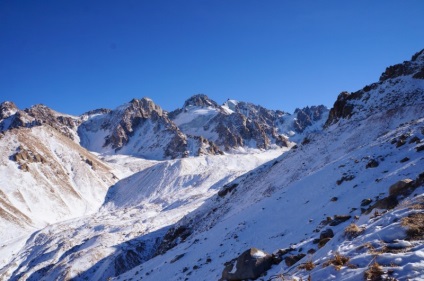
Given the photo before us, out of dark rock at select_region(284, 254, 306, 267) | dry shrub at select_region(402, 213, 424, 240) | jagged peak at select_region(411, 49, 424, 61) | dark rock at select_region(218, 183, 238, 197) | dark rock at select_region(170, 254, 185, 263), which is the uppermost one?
jagged peak at select_region(411, 49, 424, 61)

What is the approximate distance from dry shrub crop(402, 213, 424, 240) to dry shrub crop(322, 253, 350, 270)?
5.77 feet

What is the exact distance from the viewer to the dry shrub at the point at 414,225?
8.02 metres

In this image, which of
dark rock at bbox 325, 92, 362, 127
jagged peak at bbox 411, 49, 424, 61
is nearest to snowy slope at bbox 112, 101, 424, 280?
dark rock at bbox 325, 92, 362, 127

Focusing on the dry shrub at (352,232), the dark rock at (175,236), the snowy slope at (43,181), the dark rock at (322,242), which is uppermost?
the snowy slope at (43,181)

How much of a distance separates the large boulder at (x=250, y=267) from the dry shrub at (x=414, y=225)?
4747mm

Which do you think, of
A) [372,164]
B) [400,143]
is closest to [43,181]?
[372,164]

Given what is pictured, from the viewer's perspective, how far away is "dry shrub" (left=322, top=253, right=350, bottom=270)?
7735 millimetres

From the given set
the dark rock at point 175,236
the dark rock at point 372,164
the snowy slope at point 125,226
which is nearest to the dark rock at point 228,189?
the dark rock at point 175,236

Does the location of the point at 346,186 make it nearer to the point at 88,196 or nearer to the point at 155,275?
the point at 155,275

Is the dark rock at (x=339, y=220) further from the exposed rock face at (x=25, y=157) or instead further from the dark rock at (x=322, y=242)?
the exposed rock face at (x=25, y=157)

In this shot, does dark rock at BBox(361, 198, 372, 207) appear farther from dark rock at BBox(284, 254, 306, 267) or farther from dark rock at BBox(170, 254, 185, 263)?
dark rock at BBox(170, 254, 185, 263)

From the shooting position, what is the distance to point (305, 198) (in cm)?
2216

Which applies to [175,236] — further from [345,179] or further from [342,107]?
[342,107]

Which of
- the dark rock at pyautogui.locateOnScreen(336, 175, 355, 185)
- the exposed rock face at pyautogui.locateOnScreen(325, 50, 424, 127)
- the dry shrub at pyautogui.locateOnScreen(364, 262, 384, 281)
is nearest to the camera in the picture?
the dry shrub at pyautogui.locateOnScreen(364, 262, 384, 281)
